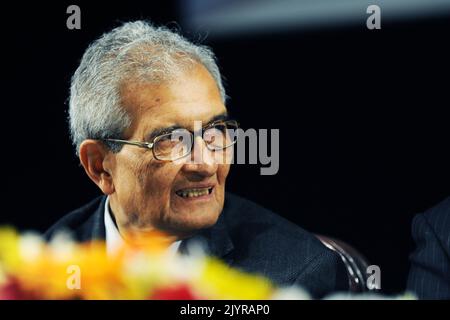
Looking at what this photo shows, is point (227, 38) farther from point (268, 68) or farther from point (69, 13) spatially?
point (69, 13)

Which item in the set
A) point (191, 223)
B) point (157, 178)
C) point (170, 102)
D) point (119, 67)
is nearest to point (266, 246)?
point (191, 223)

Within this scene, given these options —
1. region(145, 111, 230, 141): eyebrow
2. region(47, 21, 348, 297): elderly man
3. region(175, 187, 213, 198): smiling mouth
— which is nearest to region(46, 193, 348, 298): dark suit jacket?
region(47, 21, 348, 297): elderly man

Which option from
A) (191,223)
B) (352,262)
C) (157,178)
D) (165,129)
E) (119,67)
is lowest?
(352,262)

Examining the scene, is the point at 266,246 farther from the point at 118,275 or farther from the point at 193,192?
the point at 118,275

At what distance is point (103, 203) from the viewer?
212 centimetres

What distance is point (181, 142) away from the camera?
6.14 ft

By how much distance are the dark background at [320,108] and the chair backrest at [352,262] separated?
36mm

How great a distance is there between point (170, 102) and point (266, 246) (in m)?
0.48

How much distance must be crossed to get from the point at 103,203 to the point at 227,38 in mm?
598

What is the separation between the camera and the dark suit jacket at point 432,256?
1864 mm

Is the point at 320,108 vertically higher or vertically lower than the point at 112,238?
higher

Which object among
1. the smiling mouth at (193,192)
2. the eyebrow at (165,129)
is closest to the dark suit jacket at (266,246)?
the smiling mouth at (193,192)
